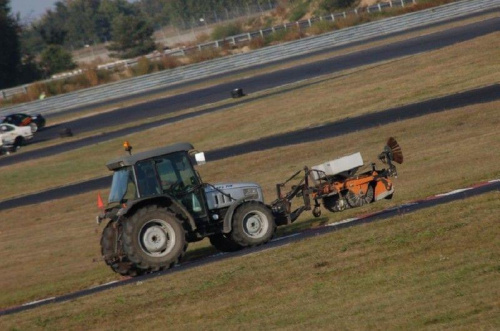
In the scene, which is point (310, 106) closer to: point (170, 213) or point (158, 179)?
point (158, 179)

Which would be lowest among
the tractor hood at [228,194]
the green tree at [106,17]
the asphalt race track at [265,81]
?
the asphalt race track at [265,81]

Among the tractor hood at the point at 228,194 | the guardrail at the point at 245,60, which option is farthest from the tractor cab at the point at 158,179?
the guardrail at the point at 245,60

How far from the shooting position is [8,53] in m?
83.3

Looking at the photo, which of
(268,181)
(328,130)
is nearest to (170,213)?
(268,181)

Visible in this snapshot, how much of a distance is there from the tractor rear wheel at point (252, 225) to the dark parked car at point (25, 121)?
117 feet

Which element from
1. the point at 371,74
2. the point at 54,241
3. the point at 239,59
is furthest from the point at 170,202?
the point at 239,59

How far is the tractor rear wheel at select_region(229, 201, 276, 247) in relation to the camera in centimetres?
1578

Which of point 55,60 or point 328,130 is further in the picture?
point 55,60

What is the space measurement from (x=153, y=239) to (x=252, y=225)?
189cm

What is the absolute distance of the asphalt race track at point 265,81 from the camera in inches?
1903

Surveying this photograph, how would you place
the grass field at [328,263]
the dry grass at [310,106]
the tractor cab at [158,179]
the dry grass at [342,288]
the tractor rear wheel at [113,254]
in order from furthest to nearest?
the dry grass at [310,106]
the tractor rear wheel at [113,254]
the tractor cab at [158,179]
the grass field at [328,263]
the dry grass at [342,288]

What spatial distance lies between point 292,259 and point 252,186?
298cm

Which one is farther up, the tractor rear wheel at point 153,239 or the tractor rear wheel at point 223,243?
the tractor rear wheel at point 153,239

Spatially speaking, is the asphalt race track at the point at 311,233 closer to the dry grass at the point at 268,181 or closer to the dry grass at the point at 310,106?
the dry grass at the point at 268,181
